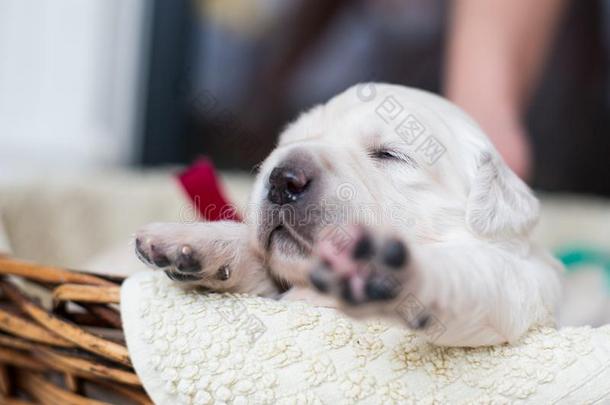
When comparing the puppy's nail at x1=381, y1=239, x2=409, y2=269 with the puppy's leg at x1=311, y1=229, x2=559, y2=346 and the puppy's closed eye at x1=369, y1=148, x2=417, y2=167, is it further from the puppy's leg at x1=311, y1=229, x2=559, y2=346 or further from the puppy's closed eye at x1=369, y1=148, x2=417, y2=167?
the puppy's closed eye at x1=369, y1=148, x2=417, y2=167

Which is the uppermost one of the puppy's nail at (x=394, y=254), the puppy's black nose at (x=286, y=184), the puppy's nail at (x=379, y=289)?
the puppy's nail at (x=394, y=254)

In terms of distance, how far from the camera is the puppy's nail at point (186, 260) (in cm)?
101

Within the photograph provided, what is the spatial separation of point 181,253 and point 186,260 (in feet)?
0.04

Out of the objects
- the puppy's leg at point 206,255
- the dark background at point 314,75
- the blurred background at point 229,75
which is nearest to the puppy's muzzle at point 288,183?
the puppy's leg at point 206,255

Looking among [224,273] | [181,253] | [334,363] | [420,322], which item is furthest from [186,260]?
[420,322]

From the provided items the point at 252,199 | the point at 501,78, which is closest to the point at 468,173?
the point at 252,199

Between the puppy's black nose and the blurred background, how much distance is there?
2.07 metres

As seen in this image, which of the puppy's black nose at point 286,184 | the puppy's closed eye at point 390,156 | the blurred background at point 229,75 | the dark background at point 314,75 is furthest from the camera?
the dark background at point 314,75

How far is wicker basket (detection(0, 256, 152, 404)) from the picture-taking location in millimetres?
1027

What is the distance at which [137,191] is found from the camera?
91.7 inches

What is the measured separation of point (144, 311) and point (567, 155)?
2863mm

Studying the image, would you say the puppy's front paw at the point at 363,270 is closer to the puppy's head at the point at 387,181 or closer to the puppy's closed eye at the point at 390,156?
the puppy's head at the point at 387,181

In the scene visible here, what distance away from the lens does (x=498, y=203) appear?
1215 mm

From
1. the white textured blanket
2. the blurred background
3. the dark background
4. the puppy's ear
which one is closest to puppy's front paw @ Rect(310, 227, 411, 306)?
the white textured blanket
